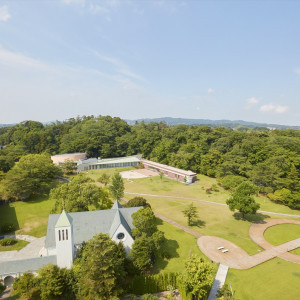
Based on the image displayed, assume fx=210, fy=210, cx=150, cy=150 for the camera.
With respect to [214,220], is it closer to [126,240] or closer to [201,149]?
[126,240]

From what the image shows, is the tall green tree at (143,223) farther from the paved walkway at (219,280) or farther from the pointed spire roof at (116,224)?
the paved walkway at (219,280)

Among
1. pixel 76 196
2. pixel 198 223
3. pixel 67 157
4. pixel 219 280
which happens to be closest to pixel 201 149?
pixel 198 223

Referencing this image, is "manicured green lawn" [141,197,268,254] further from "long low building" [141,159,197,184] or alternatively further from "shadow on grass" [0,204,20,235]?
"shadow on grass" [0,204,20,235]

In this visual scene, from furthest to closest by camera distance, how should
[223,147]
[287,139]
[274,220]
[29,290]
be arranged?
[223,147] → [287,139] → [274,220] → [29,290]

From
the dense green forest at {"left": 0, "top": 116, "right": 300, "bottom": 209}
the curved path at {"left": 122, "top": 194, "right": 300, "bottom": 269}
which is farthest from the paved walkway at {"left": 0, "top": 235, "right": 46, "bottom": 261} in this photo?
the dense green forest at {"left": 0, "top": 116, "right": 300, "bottom": 209}

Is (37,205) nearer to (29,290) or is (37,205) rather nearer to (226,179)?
(29,290)

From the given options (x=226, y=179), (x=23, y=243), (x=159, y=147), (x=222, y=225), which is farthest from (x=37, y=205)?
(x=159, y=147)
